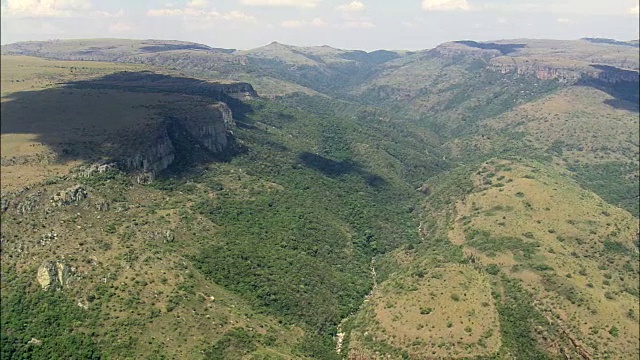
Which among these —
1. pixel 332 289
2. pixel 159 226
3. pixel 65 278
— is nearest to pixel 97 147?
pixel 159 226

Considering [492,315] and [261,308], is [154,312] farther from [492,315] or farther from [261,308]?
[492,315]

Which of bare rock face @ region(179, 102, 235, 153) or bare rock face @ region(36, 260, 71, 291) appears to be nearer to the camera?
bare rock face @ region(36, 260, 71, 291)

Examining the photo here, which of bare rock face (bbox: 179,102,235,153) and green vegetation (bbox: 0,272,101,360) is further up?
bare rock face (bbox: 179,102,235,153)

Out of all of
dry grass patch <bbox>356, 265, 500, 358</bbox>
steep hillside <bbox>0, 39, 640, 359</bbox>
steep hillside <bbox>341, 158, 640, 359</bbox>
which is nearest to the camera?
steep hillside <bbox>0, 39, 640, 359</bbox>

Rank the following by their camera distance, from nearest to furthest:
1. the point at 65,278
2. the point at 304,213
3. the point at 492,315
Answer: the point at 65,278 < the point at 492,315 < the point at 304,213

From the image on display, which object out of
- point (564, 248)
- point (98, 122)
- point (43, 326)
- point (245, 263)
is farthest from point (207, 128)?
point (564, 248)

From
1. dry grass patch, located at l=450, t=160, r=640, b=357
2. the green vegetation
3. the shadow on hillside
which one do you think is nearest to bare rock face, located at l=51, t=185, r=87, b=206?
the shadow on hillside

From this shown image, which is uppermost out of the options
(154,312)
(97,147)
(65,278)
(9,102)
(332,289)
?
(9,102)

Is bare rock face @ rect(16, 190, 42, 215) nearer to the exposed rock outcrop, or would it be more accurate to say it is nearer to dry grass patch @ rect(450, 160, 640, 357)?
the exposed rock outcrop
